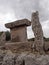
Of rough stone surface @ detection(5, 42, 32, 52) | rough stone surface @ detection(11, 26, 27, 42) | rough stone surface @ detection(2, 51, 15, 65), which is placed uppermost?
rough stone surface @ detection(11, 26, 27, 42)

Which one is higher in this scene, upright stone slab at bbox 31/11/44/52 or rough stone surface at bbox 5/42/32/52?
upright stone slab at bbox 31/11/44/52

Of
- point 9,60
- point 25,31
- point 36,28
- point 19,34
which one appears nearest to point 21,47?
point 36,28

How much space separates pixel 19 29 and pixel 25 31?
510 millimetres

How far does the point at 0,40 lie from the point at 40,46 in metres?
4.16

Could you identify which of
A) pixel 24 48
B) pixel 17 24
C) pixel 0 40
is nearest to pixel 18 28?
pixel 17 24

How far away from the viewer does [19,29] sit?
12.0 meters

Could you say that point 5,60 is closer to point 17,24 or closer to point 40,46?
point 40,46

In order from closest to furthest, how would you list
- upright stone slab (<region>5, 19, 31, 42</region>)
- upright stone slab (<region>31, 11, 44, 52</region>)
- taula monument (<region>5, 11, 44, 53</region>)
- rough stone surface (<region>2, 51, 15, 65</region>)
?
1. rough stone surface (<region>2, 51, 15, 65</region>)
2. taula monument (<region>5, 11, 44, 53</region>)
3. upright stone slab (<region>31, 11, 44, 52</region>)
4. upright stone slab (<region>5, 19, 31, 42</region>)

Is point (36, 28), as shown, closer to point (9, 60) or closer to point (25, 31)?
point (25, 31)

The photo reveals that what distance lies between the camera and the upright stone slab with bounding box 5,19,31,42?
37.2 feet

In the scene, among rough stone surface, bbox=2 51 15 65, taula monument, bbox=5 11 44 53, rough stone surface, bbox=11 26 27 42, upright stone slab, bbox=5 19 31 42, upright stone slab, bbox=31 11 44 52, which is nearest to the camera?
rough stone surface, bbox=2 51 15 65

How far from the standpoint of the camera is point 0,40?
38.9ft

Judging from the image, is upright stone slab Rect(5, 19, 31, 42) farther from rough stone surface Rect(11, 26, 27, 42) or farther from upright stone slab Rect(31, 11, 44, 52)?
upright stone slab Rect(31, 11, 44, 52)

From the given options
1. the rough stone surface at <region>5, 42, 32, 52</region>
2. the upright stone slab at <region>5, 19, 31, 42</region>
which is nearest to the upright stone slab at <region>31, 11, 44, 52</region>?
the rough stone surface at <region>5, 42, 32, 52</region>
